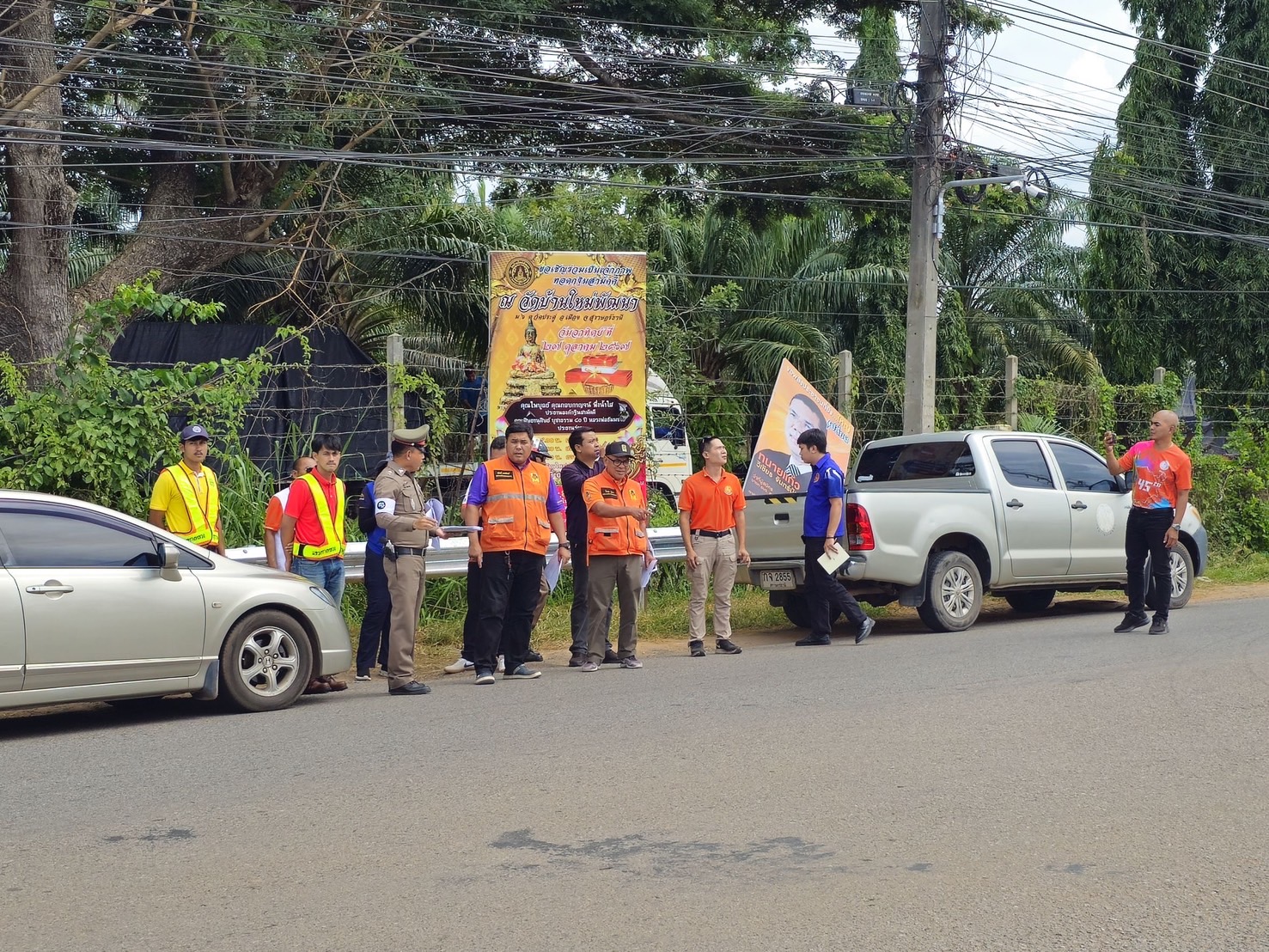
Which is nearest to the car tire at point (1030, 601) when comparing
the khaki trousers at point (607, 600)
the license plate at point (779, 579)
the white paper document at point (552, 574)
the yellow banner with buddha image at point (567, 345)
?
the license plate at point (779, 579)

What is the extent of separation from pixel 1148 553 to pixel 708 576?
3858mm

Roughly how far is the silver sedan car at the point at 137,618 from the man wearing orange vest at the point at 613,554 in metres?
2.11

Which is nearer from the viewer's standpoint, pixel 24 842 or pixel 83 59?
pixel 24 842

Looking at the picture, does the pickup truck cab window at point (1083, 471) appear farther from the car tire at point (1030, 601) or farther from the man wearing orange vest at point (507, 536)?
A: the man wearing orange vest at point (507, 536)

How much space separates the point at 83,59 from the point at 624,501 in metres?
8.00

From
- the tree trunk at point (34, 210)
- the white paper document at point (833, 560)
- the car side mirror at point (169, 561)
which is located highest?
the tree trunk at point (34, 210)

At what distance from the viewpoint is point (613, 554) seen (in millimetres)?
10453

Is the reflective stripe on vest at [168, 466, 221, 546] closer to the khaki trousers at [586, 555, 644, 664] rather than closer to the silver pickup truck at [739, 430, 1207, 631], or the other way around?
the khaki trousers at [586, 555, 644, 664]

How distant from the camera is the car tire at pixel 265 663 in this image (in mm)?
8609

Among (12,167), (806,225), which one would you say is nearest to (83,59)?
(12,167)

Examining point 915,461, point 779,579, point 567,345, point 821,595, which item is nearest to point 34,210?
point 567,345

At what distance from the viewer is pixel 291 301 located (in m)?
19.9

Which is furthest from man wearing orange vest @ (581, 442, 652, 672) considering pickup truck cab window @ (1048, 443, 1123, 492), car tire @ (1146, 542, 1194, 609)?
car tire @ (1146, 542, 1194, 609)

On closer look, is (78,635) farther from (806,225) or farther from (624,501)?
(806,225)
